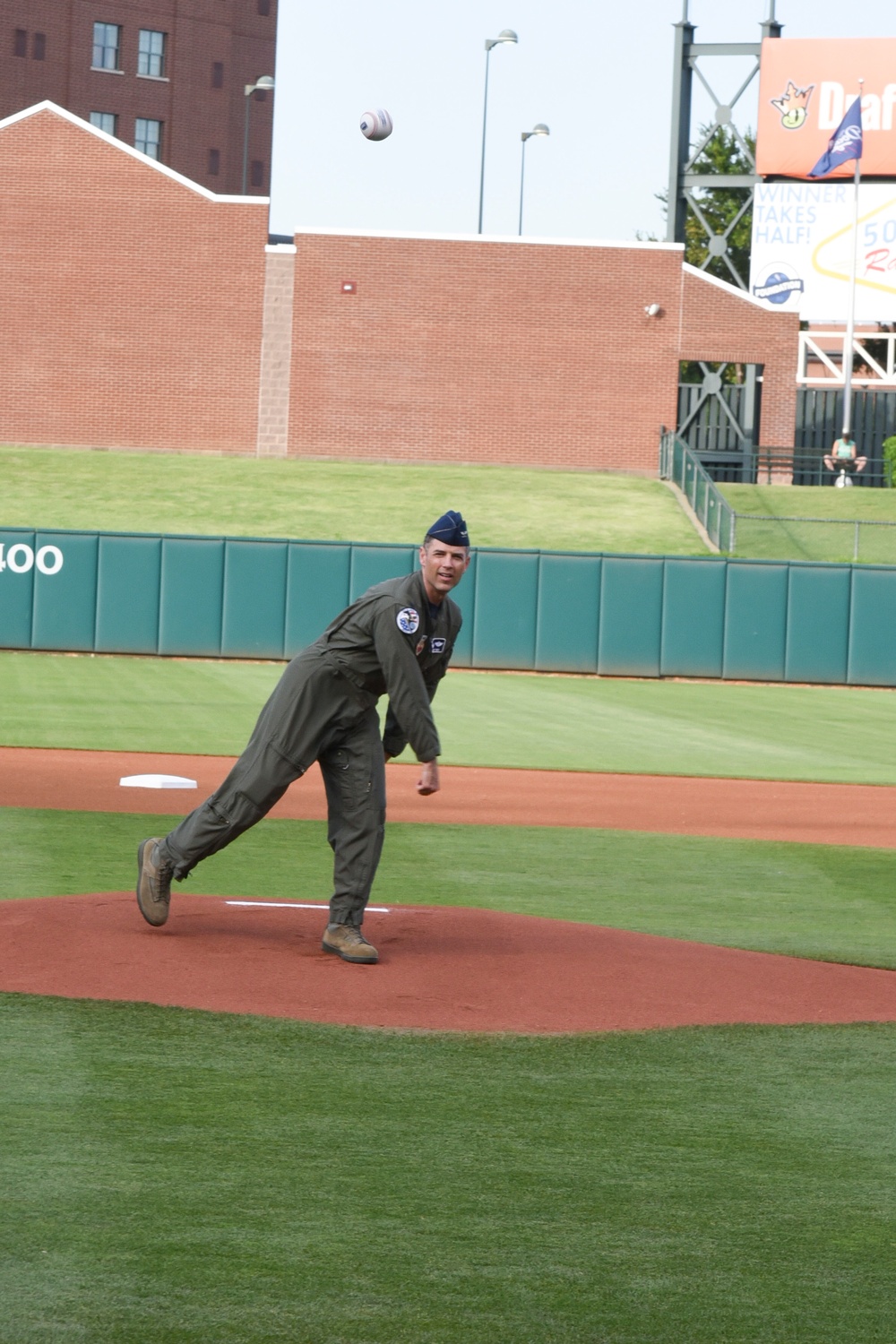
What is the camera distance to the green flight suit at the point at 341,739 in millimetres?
6445

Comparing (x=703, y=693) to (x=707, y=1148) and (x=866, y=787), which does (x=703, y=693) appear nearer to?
(x=866, y=787)

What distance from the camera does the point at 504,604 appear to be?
27.9m

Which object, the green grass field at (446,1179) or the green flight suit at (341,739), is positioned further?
the green flight suit at (341,739)

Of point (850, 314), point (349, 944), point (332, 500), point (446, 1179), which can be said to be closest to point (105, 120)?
point (332, 500)

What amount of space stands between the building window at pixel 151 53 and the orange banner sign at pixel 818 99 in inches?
1179

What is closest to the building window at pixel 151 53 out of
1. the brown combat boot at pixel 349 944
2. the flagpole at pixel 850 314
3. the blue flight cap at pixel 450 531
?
the flagpole at pixel 850 314

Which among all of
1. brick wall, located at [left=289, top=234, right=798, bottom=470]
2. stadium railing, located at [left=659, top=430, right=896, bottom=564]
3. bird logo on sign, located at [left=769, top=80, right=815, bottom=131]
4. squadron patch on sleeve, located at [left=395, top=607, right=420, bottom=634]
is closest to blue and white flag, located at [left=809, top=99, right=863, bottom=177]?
bird logo on sign, located at [left=769, top=80, right=815, bottom=131]

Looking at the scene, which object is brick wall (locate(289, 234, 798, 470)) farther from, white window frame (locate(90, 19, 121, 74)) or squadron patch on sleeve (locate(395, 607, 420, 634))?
squadron patch on sleeve (locate(395, 607, 420, 634))

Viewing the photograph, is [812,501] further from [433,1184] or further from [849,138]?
[433,1184]

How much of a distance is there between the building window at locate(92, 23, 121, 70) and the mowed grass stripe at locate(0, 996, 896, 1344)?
6752 cm

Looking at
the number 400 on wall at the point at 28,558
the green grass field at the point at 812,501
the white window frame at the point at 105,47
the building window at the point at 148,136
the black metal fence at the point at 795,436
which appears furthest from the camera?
the building window at the point at 148,136

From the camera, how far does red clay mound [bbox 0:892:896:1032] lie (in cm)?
591

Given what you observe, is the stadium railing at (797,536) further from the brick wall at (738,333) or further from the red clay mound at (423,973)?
the red clay mound at (423,973)

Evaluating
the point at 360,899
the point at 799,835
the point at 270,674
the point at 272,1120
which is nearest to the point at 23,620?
the point at 270,674
